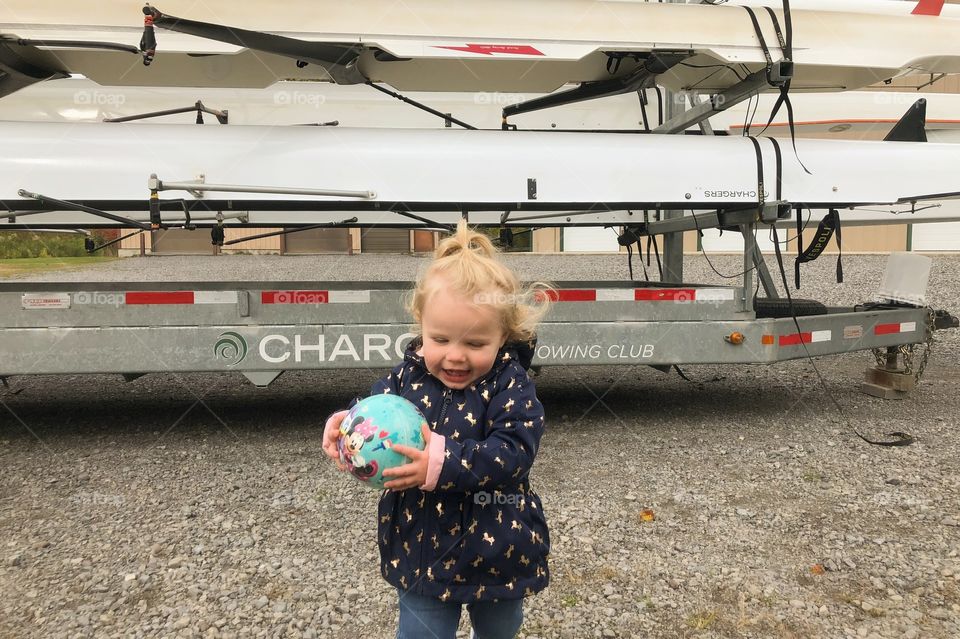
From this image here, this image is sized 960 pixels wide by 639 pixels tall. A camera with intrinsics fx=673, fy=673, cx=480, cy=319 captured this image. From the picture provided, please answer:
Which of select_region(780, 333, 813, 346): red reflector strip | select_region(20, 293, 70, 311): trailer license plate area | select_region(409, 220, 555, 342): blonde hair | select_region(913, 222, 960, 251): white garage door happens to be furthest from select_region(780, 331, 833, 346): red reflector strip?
select_region(913, 222, 960, 251): white garage door

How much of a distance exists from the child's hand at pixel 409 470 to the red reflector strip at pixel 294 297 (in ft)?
9.78

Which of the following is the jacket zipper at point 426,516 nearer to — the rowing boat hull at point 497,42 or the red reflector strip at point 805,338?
the rowing boat hull at point 497,42

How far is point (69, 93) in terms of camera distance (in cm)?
515

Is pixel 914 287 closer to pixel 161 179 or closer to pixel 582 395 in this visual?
pixel 582 395

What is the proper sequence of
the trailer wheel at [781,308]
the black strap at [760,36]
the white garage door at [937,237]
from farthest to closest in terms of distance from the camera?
the white garage door at [937,237], the trailer wheel at [781,308], the black strap at [760,36]

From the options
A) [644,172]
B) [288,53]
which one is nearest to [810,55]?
[644,172]

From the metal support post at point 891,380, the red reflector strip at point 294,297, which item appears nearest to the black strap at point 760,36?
the metal support post at point 891,380

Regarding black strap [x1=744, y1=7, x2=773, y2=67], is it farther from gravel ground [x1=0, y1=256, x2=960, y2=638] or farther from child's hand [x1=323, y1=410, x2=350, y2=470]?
child's hand [x1=323, y1=410, x2=350, y2=470]

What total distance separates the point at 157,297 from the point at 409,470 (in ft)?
10.8

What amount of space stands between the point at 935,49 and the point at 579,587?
4.60 meters

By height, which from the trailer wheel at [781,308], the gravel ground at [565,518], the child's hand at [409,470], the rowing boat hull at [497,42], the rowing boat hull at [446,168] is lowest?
the gravel ground at [565,518]

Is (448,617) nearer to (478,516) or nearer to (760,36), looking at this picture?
(478,516)

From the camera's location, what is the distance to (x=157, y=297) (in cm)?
405

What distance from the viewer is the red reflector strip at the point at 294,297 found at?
13.6ft
